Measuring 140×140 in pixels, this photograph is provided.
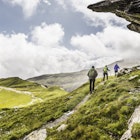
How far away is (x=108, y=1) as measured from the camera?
3412cm

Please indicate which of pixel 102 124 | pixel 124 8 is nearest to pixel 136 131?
pixel 102 124

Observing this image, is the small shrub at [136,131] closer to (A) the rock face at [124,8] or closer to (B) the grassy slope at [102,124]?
(B) the grassy slope at [102,124]

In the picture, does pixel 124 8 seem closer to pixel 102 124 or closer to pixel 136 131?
pixel 102 124

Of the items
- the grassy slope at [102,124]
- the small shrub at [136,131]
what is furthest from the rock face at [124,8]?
the small shrub at [136,131]

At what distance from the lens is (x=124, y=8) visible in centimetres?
3291

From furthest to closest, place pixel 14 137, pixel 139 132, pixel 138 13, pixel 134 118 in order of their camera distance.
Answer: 1. pixel 14 137
2. pixel 138 13
3. pixel 134 118
4. pixel 139 132

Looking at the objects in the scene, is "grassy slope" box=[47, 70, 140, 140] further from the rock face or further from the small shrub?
the rock face

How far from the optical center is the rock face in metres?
31.3

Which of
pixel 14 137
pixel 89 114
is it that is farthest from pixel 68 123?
pixel 14 137

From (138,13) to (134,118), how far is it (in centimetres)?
1161

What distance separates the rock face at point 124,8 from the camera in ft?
103

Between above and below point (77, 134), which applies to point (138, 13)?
above

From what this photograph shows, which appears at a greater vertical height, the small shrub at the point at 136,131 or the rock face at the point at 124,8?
the rock face at the point at 124,8

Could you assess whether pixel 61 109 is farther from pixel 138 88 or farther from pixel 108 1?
pixel 108 1
